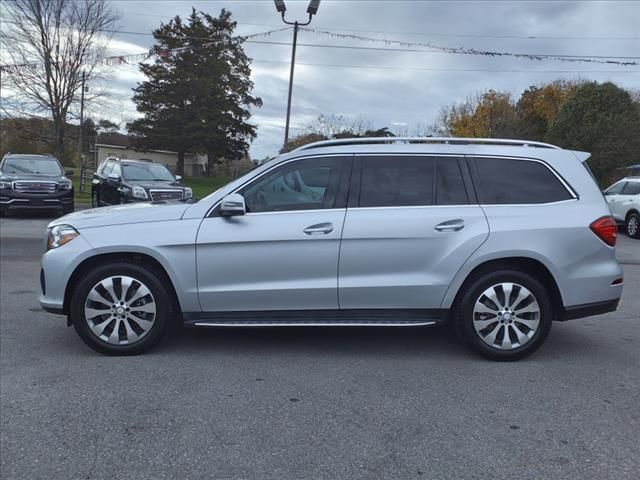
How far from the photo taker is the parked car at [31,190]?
14578mm

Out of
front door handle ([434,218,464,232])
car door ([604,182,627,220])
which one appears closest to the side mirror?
front door handle ([434,218,464,232])

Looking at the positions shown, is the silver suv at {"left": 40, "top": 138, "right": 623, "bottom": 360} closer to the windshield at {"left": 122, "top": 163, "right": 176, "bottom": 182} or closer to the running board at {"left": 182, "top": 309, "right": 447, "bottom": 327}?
the running board at {"left": 182, "top": 309, "right": 447, "bottom": 327}

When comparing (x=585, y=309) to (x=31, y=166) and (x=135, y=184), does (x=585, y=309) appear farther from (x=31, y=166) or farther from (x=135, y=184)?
(x=31, y=166)

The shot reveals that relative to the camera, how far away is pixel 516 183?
4.62m

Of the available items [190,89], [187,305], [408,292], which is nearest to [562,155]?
[408,292]

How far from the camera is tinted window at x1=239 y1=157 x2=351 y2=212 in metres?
4.53

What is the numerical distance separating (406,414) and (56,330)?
359 centimetres

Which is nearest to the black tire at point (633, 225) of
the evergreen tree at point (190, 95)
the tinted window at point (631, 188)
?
the tinted window at point (631, 188)

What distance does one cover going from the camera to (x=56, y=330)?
17.5 feet

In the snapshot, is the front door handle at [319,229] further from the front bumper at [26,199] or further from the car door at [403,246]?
the front bumper at [26,199]

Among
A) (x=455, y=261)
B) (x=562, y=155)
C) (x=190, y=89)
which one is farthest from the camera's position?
(x=190, y=89)

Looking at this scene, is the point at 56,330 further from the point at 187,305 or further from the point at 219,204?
the point at 219,204

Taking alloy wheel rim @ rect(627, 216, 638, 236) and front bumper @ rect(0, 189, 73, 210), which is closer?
front bumper @ rect(0, 189, 73, 210)

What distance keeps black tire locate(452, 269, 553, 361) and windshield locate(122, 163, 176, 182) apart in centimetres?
1186
